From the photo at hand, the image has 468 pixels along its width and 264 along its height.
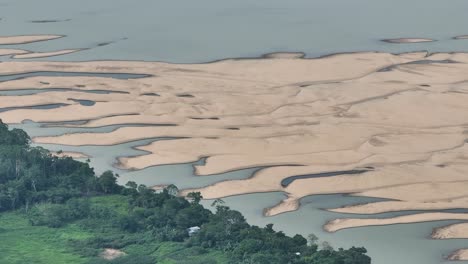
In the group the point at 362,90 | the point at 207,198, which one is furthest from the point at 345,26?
the point at 207,198

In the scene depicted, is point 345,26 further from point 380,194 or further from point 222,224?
point 222,224

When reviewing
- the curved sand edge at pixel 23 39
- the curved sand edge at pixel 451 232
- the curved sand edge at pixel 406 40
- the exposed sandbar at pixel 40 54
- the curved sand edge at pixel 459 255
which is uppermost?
the curved sand edge at pixel 23 39

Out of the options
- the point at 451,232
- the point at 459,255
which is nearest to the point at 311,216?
the point at 451,232

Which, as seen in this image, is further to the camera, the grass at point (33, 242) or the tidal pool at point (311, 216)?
the tidal pool at point (311, 216)

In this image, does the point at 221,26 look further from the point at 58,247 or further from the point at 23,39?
the point at 58,247

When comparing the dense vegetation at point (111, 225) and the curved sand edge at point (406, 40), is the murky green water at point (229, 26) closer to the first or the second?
the curved sand edge at point (406, 40)

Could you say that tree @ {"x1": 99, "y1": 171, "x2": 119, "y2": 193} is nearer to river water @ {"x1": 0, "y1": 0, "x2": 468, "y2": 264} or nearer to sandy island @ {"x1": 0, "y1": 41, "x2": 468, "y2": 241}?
sandy island @ {"x1": 0, "y1": 41, "x2": 468, "y2": 241}

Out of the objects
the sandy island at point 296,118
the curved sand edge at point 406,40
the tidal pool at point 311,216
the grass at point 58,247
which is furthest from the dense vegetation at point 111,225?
the curved sand edge at point 406,40

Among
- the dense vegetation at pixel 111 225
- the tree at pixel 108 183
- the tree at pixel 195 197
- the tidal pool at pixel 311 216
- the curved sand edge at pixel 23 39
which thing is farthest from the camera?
the curved sand edge at pixel 23 39

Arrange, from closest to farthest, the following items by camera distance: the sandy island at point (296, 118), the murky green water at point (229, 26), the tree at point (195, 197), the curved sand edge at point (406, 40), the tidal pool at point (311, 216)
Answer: the tidal pool at point (311, 216), the tree at point (195, 197), the sandy island at point (296, 118), the murky green water at point (229, 26), the curved sand edge at point (406, 40)

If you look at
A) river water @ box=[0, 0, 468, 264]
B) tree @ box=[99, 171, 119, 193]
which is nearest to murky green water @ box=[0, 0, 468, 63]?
river water @ box=[0, 0, 468, 264]
